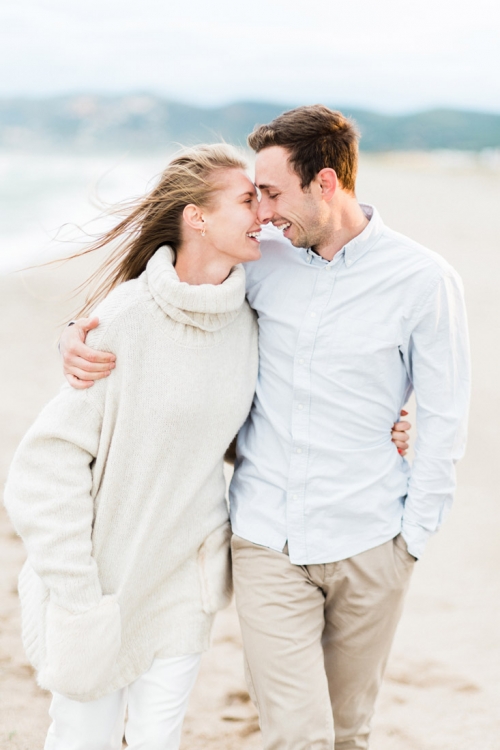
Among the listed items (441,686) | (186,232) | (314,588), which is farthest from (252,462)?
(441,686)

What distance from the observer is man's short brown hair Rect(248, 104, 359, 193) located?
2.45 meters

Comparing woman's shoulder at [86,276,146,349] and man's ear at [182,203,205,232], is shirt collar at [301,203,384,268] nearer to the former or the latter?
man's ear at [182,203,205,232]

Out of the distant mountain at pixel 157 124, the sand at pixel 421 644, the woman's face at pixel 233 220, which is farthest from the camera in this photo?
the distant mountain at pixel 157 124

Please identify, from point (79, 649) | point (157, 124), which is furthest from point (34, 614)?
point (157, 124)

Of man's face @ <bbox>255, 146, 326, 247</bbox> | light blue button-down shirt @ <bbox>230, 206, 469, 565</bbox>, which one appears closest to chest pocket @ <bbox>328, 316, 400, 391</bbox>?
light blue button-down shirt @ <bbox>230, 206, 469, 565</bbox>

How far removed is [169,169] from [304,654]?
158cm

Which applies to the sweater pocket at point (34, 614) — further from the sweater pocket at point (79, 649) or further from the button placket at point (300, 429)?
the button placket at point (300, 429)

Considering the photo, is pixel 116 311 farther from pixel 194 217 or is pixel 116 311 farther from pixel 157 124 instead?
pixel 157 124

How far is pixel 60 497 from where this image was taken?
2162 mm

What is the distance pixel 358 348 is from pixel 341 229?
1.34ft

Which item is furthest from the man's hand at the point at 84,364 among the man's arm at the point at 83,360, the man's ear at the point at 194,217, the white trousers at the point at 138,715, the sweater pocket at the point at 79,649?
the white trousers at the point at 138,715

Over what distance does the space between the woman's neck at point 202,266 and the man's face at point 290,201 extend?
0.66 feet

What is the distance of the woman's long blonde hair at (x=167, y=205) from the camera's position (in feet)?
7.86

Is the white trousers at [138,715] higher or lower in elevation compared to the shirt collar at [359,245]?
lower
